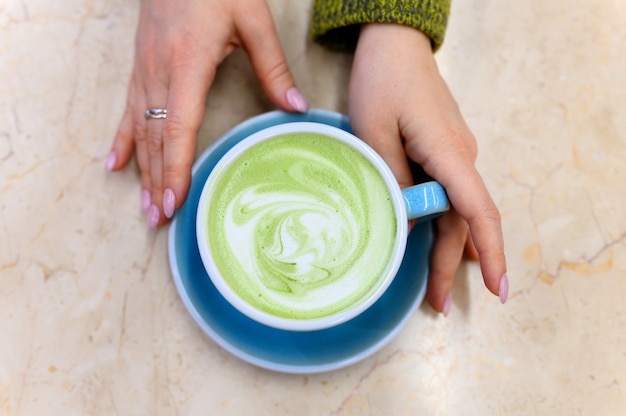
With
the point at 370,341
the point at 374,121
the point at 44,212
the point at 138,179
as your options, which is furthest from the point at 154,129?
the point at 370,341

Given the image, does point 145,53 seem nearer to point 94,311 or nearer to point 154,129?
point 154,129

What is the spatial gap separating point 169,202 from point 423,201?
1.01 feet

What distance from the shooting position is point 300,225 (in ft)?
Answer: 1.93

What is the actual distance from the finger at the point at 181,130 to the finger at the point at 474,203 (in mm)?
299

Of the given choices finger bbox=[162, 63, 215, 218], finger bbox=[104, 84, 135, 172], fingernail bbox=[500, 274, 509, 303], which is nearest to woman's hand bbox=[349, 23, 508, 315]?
fingernail bbox=[500, 274, 509, 303]

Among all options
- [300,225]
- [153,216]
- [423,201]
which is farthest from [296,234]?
[153,216]

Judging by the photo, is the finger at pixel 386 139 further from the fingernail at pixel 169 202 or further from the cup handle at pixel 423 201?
the fingernail at pixel 169 202

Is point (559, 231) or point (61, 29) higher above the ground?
point (61, 29)

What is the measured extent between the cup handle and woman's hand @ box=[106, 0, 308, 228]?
20cm

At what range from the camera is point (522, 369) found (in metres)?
0.73

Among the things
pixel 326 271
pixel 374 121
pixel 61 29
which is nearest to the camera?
pixel 326 271

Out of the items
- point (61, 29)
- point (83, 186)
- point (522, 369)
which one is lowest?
point (522, 369)

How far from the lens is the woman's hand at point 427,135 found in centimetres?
64

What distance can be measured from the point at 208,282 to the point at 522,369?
437 mm
